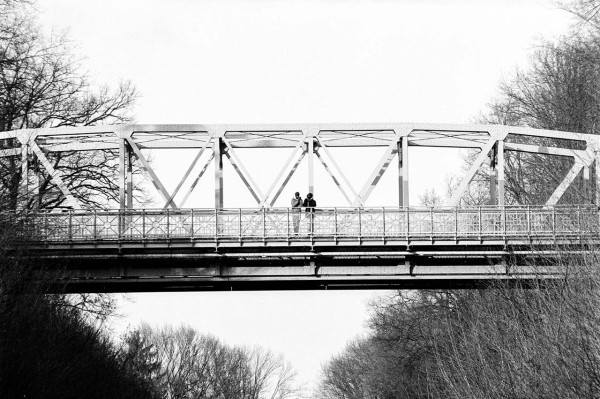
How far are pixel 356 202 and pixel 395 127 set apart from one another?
9.97 ft

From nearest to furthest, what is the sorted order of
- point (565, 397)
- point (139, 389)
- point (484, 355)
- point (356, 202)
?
point (565, 397)
point (484, 355)
point (356, 202)
point (139, 389)

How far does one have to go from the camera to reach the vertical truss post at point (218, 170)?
189 feet

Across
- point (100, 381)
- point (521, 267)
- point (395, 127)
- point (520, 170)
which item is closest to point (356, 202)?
point (395, 127)

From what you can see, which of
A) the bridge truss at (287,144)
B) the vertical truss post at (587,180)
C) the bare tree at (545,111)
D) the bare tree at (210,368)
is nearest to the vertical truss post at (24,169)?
the bridge truss at (287,144)

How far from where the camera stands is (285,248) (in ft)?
173

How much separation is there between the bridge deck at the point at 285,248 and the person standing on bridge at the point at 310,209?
0.05 meters

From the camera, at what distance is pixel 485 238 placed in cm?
5322

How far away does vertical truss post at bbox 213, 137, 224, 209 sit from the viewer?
2269 inches

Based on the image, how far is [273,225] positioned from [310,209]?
148 centimetres

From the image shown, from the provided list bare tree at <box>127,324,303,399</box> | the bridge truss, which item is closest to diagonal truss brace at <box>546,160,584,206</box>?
the bridge truss

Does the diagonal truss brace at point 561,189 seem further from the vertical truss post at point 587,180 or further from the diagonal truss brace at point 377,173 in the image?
the diagonal truss brace at point 377,173

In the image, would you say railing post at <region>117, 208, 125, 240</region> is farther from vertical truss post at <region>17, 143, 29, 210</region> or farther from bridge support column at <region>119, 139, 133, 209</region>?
vertical truss post at <region>17, 143, 29, 210</region>

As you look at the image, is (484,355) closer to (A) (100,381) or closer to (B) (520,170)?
(A) (100,381)

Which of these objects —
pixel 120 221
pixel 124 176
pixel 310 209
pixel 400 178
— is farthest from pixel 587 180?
pixel 120 221
